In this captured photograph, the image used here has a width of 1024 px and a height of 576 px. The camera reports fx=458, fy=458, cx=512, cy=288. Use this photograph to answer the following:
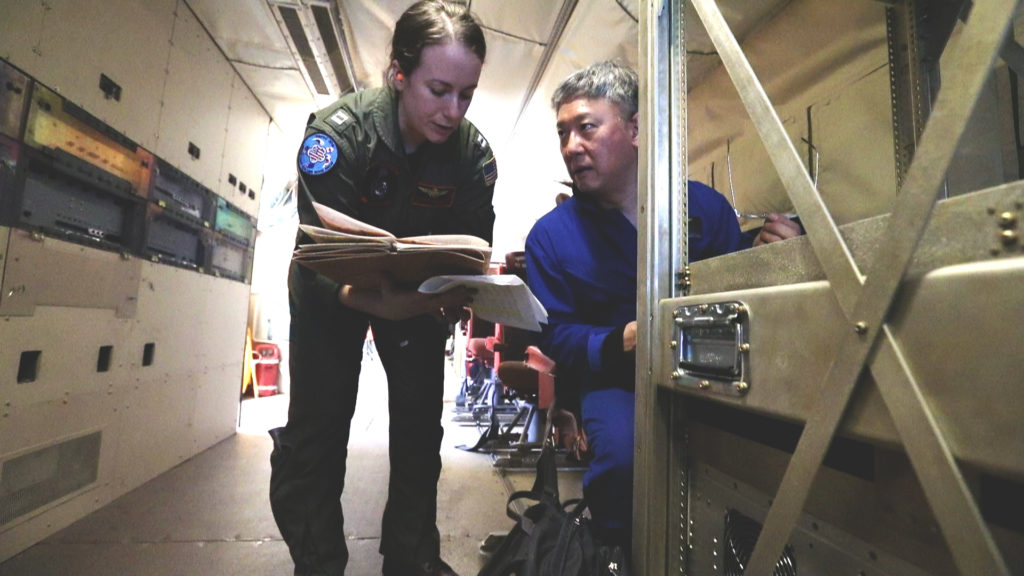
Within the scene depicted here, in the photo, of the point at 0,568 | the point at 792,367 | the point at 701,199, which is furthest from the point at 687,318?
the point at 0,568

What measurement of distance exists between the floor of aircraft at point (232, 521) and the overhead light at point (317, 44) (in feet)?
8.13

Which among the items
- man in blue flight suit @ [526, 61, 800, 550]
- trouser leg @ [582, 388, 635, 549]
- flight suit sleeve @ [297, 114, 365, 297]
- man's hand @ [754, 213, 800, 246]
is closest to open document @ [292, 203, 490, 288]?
flight suit sleeve @ [297, 114, 365, 297]

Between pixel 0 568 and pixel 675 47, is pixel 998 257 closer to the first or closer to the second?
pixel 675 47

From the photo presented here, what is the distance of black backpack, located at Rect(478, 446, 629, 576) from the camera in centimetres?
79

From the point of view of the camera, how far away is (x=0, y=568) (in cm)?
142

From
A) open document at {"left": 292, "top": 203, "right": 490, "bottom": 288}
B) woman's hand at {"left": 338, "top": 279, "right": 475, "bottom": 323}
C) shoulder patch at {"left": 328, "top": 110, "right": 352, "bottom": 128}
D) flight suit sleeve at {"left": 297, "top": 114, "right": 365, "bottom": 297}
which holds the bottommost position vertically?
woman's hand at {"left": 338, "top": 279, "right": 475, "bottom": 323}

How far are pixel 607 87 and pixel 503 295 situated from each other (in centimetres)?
78

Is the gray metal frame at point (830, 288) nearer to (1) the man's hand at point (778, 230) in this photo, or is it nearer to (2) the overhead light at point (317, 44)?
(1) the man's hand at point (778, 230)

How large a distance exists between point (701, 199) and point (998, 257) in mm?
1027

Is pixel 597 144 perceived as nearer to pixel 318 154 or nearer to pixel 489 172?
pixel 489 172

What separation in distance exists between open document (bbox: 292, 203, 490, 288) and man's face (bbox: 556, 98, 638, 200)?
1.83 ft

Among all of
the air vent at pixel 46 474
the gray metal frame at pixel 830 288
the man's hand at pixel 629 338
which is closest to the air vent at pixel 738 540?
the gray metal frame at pixel 830 288

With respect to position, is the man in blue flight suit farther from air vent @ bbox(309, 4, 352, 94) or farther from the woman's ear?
air vent @ bbox(309, 4, 352, 94)

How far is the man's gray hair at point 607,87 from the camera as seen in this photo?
4.46ft
